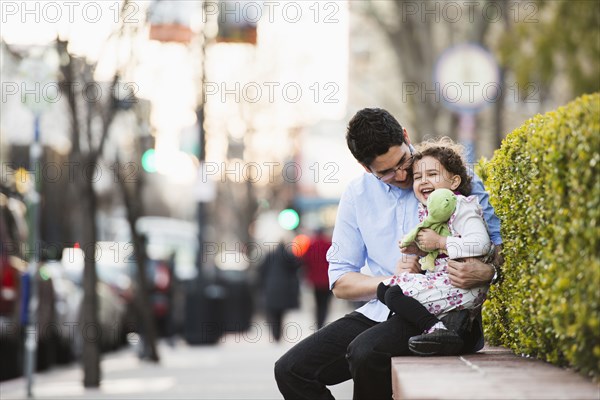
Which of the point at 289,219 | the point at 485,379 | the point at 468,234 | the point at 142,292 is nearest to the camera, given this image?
the point at 485,379

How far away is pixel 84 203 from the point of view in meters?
14.0

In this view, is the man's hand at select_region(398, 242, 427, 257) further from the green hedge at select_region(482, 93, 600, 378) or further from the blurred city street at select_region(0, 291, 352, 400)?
the blurred city street at select_region(0, 291, 352, 400)

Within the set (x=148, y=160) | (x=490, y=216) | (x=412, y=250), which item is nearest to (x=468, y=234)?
(x=412, y=250)

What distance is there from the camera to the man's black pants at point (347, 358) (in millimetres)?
5695

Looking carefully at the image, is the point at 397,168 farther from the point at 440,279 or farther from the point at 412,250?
the point at 440,279

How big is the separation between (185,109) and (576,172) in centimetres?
2773

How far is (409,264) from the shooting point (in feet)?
19.2

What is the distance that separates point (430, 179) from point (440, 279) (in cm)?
51

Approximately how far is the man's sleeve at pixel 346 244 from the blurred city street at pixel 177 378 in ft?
14.8

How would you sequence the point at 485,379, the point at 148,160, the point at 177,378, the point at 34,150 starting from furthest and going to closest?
the point at 148,160 < the point at 177,378 < the point at 34,150 < the point at 485,379

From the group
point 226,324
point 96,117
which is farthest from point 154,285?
point 96,117

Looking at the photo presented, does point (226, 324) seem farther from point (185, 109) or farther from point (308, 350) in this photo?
point (308, 350)

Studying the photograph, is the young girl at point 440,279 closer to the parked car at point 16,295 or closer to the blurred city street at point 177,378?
the blurred city street at point 177,378

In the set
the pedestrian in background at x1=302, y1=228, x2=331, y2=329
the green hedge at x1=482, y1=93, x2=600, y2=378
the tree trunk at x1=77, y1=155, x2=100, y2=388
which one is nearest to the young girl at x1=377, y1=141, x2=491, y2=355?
the green hedge at x1=482, y1=93, x2=600, y2=378
